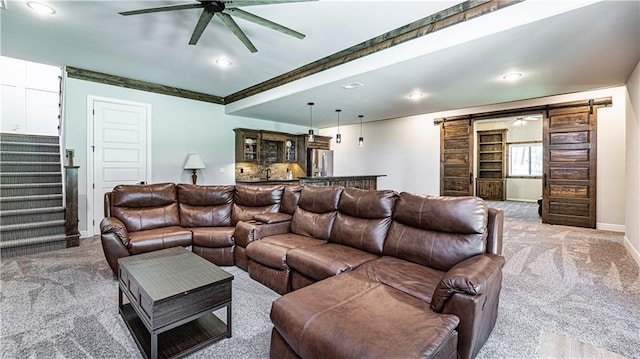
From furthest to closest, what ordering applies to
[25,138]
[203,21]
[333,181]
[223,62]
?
[333,181] → [25,138] → [223,62] → [203,21]

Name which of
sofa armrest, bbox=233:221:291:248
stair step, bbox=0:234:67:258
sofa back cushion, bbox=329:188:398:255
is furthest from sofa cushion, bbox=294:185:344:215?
stair step, bbox=0:234:67:258

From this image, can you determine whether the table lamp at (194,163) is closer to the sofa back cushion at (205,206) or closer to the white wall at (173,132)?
the white wall at (173,132)

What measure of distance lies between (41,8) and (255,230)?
10.7ft

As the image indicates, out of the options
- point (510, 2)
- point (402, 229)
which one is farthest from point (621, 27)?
point (402, 229)

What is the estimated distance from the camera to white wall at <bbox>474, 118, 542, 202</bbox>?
31.3 ft

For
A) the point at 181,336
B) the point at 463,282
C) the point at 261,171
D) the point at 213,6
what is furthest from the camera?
the point at 261,171

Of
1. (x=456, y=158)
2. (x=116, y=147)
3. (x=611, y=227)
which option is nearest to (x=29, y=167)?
(x=116, y=147)

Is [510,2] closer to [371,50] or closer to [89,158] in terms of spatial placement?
[371,50]

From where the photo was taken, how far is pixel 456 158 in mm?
6879

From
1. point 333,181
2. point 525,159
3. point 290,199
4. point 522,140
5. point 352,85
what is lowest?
point 290,199

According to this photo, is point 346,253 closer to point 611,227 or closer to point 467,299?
point 467,299

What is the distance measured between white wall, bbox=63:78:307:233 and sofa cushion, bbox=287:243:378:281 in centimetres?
443

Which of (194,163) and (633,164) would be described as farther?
(194,163)

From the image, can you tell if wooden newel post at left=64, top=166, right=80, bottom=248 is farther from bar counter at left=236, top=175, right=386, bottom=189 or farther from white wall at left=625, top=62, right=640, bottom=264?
white wall at left=625, top=62, right=640, bottom=264
